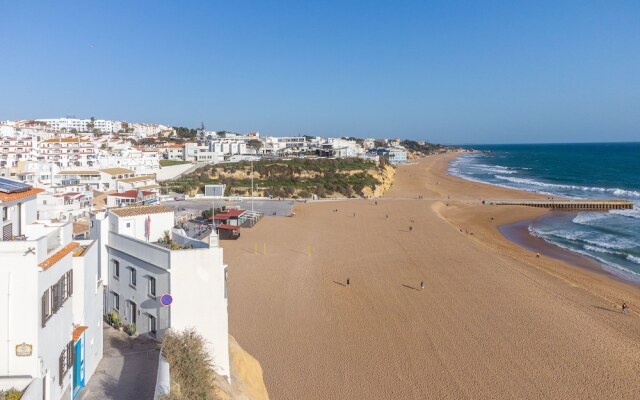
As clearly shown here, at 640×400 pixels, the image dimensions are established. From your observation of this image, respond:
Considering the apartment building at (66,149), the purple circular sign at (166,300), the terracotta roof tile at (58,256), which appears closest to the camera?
the terracotta roof tile at (58,256)

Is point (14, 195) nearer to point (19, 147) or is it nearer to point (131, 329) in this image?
point (131, 329)

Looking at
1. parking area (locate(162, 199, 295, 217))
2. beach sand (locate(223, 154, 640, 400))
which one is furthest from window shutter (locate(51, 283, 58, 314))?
parking area (locate(162, 199, 295, 217))

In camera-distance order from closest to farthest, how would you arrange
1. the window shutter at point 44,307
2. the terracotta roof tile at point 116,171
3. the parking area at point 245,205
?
the window shutter at point 44,307 → the parking area at point 245,205 → the terracotta roof tile at point 116,171

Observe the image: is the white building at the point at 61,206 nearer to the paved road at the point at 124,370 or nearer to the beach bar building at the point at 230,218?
the beach bar building at the point at 230,218

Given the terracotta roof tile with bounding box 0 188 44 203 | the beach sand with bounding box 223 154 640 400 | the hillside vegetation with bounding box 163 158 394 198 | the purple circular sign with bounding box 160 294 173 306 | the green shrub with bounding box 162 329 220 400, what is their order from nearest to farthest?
the green shrub with bounding box 162 329 220 400, the terracotta roof tile with bounding box 0 188 44 203, the purple circular sign with bounding box 160 294 173 306, the beach sand with bounding box 223 154 640 400, the hillside vegetation with bounding box 163 158 394 198

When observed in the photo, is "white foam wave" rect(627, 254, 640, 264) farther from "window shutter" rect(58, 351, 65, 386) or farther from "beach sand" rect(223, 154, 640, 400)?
"window shutter" rect(58, 351, 65, 386)

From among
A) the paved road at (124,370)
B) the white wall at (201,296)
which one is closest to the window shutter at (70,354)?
the paved road at (124,370)

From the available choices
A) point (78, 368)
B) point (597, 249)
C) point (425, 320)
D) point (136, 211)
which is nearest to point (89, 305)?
point (78, 368)
